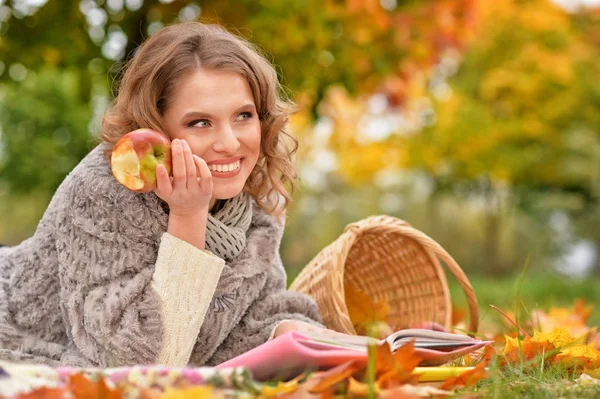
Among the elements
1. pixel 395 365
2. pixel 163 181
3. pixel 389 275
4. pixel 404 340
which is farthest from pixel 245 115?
pixel 389 275

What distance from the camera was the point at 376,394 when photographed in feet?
5.26

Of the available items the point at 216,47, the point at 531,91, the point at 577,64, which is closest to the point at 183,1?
the point at 216,47

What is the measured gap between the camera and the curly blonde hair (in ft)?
7.79

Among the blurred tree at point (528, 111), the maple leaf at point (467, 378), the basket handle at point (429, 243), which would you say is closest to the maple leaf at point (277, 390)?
the maple leaf at point (467, 378)

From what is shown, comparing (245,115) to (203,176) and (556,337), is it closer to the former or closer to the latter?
(203,176)

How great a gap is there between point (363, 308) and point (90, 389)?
185 centimetres

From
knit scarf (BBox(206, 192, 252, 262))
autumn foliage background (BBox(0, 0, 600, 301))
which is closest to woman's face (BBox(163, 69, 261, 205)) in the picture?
knit scarf (BBox(206, 192, 252, 262))

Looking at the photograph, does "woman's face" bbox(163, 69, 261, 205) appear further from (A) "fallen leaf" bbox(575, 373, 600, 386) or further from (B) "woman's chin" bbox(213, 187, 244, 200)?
(A) "fallen leaf" bbox(575, 373, 600, 386)

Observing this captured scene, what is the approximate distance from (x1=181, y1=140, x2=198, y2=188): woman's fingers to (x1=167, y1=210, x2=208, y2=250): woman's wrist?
12cm

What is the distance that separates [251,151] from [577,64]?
1201cm

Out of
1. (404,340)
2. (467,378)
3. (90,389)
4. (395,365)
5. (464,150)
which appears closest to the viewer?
(90,389)

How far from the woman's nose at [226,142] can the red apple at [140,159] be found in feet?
0.76

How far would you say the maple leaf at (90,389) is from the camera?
142 cm

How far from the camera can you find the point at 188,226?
7.19 ft
